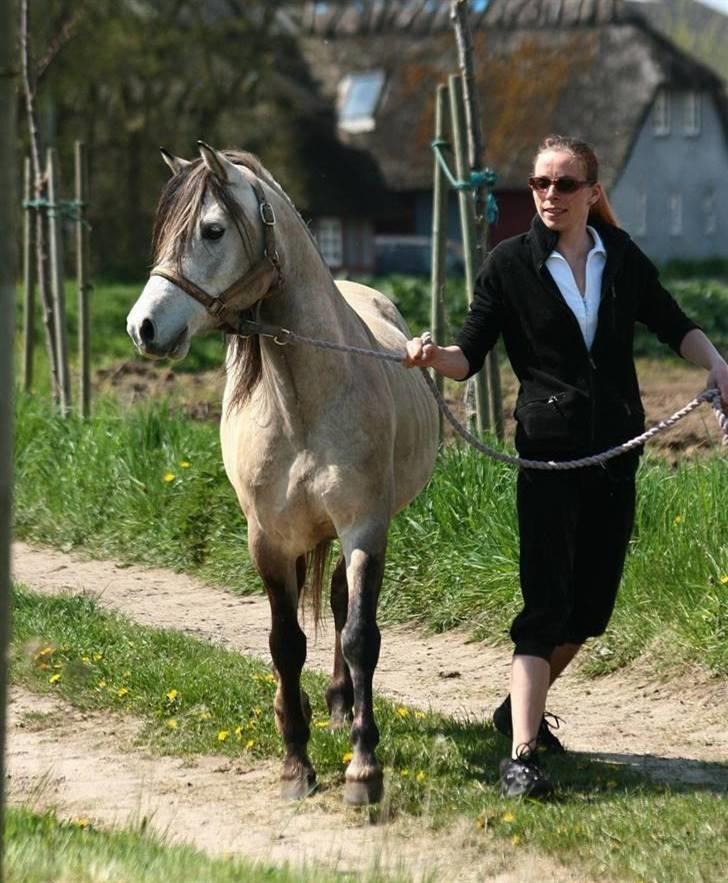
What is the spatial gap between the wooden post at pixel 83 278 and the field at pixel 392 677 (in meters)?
0.56

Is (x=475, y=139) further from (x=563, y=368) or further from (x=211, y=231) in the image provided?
(x=211, y=231)

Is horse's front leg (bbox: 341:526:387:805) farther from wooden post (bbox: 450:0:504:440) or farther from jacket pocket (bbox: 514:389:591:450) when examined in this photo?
wooden post (bbox: 450:0:504:440)

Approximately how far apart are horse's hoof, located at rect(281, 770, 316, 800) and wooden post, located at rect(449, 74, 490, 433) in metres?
3.91

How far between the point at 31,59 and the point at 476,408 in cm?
483

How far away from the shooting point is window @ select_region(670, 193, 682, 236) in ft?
176

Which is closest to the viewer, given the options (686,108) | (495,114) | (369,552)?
(369,552)

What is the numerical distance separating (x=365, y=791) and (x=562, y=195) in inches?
80.2

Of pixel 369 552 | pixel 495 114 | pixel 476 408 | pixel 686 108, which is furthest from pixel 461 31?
pixel 686 108

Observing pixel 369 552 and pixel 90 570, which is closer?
pixel 369 552

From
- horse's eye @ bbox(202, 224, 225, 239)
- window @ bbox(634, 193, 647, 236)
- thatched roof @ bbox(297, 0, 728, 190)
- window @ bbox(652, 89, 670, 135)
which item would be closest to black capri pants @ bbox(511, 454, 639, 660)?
horse's eye @ bbox(202, 224, 225, 239)

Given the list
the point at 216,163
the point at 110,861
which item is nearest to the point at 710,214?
the point at 216,163

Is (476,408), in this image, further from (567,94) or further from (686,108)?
(686,108)

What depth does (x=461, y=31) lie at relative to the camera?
9.10m

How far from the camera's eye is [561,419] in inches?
218
